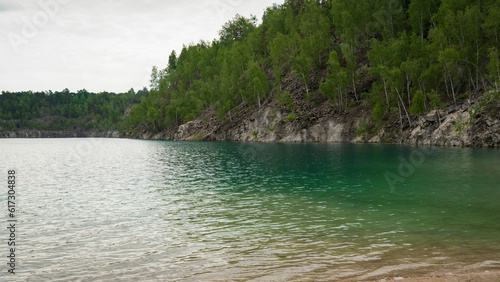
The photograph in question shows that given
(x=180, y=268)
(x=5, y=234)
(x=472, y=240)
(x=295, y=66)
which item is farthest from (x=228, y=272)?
(x=295, y=66)

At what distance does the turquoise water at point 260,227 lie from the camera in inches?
585

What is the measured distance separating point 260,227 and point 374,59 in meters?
102

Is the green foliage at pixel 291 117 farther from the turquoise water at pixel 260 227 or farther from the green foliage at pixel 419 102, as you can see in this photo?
the turquoise water at pixel 260 227

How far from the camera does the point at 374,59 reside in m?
111

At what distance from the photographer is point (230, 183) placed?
40.2 m

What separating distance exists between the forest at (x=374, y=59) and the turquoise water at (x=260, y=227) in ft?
199

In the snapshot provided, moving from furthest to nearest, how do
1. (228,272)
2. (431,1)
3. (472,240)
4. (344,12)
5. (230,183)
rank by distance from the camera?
(344,12) < (431,1) < (230,183) < (472,240) < (228,272)

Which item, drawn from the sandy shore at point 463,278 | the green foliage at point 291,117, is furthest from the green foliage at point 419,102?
the sandy shore at point 463,278

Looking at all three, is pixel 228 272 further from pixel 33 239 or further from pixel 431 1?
pixel 431 1

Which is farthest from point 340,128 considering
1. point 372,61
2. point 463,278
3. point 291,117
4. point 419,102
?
point 463,278

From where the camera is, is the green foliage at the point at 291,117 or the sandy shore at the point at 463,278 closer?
the sandy shore at the point at 463,278

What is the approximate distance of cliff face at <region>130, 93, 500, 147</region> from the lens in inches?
3172

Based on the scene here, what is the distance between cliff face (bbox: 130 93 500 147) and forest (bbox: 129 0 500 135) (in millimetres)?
3579

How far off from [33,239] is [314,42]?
133 m
